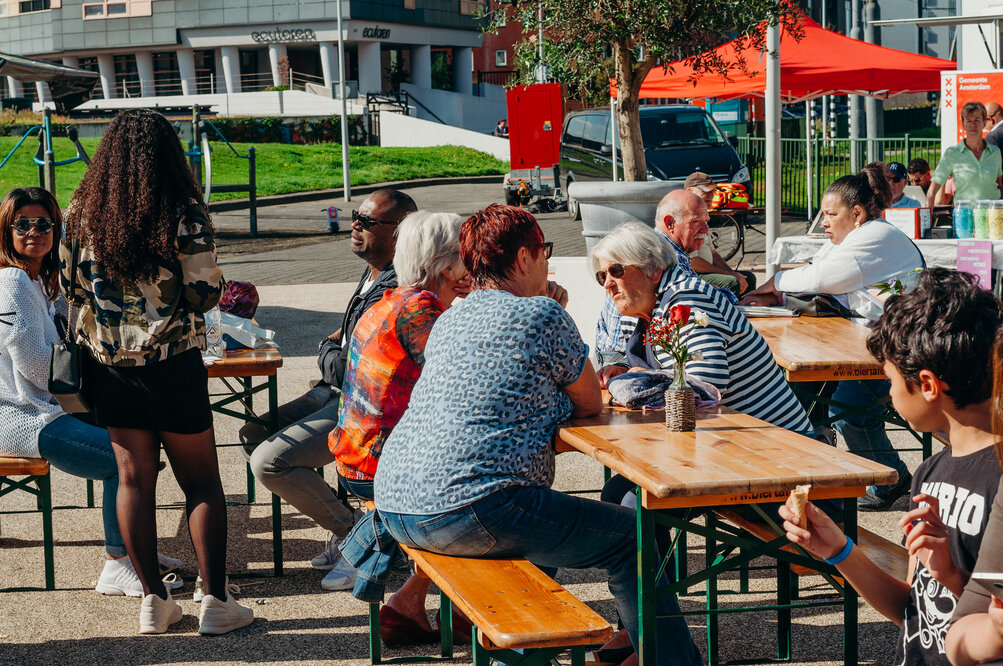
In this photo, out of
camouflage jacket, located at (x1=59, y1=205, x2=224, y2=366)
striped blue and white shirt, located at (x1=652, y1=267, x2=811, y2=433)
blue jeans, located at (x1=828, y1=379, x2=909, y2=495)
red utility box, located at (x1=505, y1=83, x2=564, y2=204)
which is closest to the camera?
striped blue and white shirt, located at (x1=652, y1=267, x2=811, y2=433)

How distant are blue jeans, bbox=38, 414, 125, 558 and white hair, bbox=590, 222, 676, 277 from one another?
2137mm

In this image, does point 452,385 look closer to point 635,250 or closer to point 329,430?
point 635,250

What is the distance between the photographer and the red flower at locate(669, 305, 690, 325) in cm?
370

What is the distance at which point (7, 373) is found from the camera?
4730mm

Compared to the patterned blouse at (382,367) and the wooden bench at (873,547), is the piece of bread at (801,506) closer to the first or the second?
the wooden bench at (873,547)

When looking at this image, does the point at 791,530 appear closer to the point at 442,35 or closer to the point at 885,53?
the point at 885,53

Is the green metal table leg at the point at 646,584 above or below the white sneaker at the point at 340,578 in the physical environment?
above

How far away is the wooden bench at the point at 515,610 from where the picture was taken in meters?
2.91

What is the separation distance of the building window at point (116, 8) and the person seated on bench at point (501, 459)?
57496 millimetres

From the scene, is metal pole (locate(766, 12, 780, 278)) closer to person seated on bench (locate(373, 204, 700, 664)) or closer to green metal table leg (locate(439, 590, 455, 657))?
green metal table leg (locate(439, 590, 455, 657))

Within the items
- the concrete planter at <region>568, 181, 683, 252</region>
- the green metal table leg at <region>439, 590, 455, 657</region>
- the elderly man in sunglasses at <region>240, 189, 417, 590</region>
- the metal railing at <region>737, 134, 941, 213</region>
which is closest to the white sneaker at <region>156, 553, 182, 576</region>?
the elderly man in sunglasses at <region>240, 189, 417, 590</region>

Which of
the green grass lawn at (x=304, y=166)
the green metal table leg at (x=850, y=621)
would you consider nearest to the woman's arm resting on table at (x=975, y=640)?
the green metal table leg at (x=850, y=621)

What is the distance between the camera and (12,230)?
192 inches

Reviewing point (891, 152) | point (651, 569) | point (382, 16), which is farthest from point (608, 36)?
point (382, 16)
